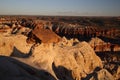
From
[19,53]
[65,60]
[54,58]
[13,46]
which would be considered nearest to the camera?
[19,53]

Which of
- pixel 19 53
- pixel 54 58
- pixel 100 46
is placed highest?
pixel 19 53

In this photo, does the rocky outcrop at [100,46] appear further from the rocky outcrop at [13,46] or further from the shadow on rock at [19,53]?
the shadow on rock at [19,53]

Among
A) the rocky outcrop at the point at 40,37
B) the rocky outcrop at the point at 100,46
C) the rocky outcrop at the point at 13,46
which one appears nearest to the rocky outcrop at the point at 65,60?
the rocky outcrop at the point at 40,37

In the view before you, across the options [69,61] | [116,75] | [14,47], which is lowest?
[116,75]

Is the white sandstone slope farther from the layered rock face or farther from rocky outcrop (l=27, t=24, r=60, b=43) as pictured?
rocky outcrop (l=27, t=24, r=60, b=43)

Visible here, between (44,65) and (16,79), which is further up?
(16,79)

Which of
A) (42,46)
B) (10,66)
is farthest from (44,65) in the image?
(10,66)

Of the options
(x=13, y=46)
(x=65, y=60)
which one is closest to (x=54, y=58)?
(x=65, y=60)

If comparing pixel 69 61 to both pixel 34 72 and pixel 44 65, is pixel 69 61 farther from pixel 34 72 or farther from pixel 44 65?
pixel 34 72

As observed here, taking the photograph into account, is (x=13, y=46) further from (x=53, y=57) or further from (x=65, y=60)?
(x=65, y=60)

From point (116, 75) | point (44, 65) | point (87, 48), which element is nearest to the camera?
point (44, 65)

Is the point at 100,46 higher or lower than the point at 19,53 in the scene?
lower
